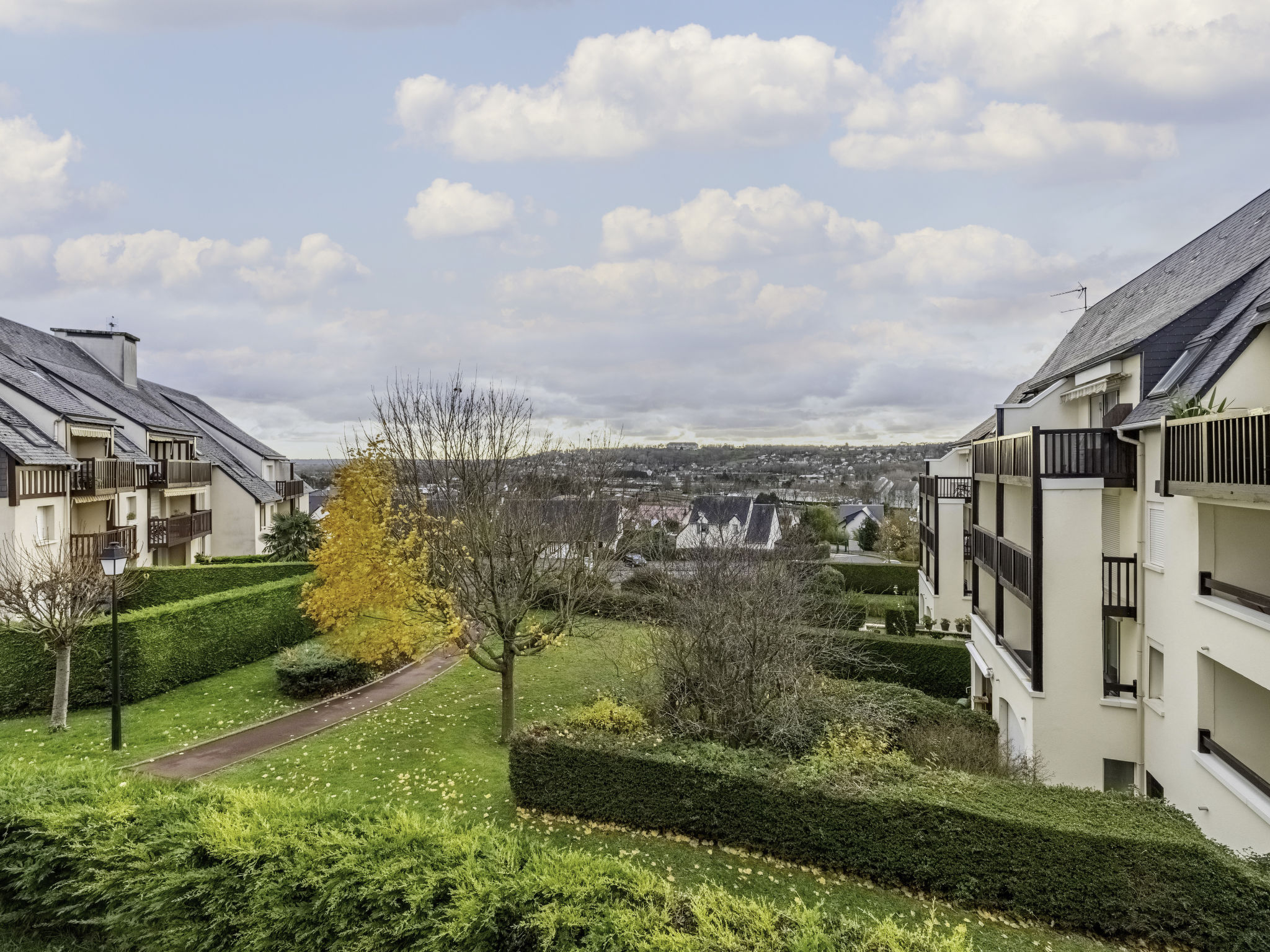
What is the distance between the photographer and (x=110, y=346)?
96.8 feet

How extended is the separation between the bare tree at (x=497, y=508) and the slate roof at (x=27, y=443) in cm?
1028

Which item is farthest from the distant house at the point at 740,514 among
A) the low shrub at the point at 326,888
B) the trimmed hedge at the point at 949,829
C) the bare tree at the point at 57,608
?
the low shrub at the point at 326,888

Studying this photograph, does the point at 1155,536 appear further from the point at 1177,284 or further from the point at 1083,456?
the point at 1177,284

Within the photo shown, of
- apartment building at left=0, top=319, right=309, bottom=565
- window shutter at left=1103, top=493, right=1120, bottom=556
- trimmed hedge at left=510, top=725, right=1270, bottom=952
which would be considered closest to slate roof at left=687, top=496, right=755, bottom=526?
apartment building at left=0, top=319, right=309, bottom=565

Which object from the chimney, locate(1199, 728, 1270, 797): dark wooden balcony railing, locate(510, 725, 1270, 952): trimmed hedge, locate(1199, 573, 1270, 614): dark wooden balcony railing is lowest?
locate(510, 725, 1270, 952): trimmed hedge

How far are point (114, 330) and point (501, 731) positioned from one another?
98.5 ft

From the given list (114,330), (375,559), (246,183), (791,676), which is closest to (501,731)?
(375,559)

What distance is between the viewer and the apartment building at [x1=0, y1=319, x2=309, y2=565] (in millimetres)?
18438

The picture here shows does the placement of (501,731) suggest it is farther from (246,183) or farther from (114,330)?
(114,330)

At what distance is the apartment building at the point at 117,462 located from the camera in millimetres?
18438

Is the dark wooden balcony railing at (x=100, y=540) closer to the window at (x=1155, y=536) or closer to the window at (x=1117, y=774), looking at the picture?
the window at (x=1117, y=774)

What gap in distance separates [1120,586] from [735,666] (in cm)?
694

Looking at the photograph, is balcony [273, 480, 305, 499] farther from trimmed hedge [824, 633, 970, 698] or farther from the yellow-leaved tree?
trimmed hedge [824, 633, 970, 698]

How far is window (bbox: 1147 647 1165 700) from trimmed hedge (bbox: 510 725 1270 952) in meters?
3.47
